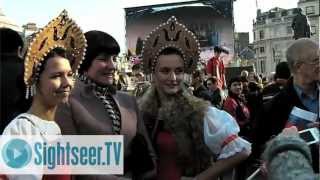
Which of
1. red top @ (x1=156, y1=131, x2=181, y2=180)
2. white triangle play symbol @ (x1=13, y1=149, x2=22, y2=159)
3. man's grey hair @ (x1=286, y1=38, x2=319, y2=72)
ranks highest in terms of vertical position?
man's grey hair @ (x1=286, y1=38, x2=319, y2=72)

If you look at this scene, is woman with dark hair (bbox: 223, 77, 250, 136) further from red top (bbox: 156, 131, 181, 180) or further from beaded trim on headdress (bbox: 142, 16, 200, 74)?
red top (bbox: 156, 131, 181, 180)

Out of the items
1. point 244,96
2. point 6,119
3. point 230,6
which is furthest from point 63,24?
point 230,6

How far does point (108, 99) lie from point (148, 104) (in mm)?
315

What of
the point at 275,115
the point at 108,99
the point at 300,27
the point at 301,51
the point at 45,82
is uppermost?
the point at 300,27

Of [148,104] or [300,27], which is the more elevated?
[300,27]

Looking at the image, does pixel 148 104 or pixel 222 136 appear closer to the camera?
pixel 222 136

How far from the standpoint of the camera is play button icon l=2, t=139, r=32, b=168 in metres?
2.20

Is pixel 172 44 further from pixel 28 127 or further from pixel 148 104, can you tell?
pixel 28 127

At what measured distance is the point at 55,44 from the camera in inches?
97.6

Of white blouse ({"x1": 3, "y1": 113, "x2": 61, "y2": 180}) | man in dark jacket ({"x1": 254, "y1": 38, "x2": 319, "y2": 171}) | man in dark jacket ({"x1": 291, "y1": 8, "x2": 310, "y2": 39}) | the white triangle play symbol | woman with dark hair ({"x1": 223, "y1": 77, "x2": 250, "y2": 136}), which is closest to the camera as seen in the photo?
white blouse ({"x1": 3, "y1": 113, "x2": 61, "y2": 180})

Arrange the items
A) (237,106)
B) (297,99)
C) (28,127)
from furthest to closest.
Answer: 1. (237,106)
2. (297,99)
3. (28,127)

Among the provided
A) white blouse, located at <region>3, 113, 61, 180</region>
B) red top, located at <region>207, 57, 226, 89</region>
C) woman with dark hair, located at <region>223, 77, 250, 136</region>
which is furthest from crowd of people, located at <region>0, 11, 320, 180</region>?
red top, located at <region>207, 57, 226, 89</region>

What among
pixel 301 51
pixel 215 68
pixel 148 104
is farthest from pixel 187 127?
pixel 215 68

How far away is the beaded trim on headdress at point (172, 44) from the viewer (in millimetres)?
3039
